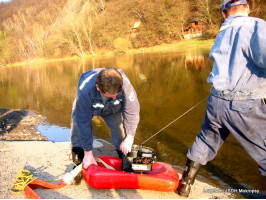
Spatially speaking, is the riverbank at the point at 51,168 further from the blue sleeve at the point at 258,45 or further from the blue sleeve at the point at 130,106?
the blue sleeve at the point at 258,45

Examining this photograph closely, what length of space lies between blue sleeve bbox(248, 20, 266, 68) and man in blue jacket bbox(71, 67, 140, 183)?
4.21 feet

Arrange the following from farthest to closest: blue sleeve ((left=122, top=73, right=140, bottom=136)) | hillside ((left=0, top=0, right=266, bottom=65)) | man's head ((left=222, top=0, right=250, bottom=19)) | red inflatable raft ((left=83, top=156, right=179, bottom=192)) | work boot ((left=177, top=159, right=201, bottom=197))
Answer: hillside ((left=0, top=0, right=266, bottom=65)), blue sleeve ((left=122, top=73, right=140, bottom=136)), red inflatable raft ((left=83, top=156, right=179, bottom=192)), work boot ((left=177, top=159, right=201, bottom=197)), man's head ((left=222, top=0, right=250, bottom=19))

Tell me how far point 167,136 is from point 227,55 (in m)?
3.07

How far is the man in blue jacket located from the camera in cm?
229

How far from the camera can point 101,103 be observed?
2762 millimetres

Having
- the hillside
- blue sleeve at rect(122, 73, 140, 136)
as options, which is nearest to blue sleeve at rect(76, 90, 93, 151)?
blue sleeve at rect(122, 73, 140, 136)

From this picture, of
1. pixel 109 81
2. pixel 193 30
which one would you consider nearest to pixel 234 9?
pixel 109 81

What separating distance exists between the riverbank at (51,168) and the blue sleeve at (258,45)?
1729 mm

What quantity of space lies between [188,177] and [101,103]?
1378 mm

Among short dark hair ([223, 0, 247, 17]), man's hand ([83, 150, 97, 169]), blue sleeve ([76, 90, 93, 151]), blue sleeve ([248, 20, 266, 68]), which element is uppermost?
short dark hair ([223, 0, 247, 17])

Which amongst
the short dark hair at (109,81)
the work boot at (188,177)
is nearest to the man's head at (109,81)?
the short dark hair at (109,81)

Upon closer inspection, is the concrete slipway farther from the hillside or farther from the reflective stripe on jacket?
the hillside

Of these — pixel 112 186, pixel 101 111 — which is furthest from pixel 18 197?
pixel 101 111

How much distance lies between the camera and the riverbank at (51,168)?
106 inches
